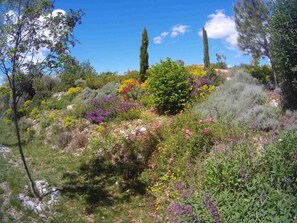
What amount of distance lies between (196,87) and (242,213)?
6.79 metres

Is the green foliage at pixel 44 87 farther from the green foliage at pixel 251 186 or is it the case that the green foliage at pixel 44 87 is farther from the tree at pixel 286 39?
the green foliage at pixel 251 186

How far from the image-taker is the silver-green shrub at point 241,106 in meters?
6.84

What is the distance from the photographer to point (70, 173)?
22.5 ft

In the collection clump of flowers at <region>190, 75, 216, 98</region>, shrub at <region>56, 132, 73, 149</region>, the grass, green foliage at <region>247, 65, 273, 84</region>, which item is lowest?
the grass

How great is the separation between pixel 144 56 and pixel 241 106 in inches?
398

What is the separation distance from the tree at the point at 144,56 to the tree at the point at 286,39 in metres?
9.11

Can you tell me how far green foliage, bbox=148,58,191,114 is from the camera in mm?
9086

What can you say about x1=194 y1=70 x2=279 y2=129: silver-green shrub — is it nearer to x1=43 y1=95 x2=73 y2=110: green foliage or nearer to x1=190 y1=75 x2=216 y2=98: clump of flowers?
x1=190 y1=75 x2=216 y2=98: clump of flowers

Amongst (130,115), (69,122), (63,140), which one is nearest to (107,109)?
(130,115)

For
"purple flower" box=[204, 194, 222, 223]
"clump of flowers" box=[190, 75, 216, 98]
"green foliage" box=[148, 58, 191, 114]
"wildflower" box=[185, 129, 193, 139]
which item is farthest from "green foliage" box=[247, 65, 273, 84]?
"purple flower" box=[204, 194, 222, 223]

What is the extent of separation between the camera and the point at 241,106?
7.60 meters

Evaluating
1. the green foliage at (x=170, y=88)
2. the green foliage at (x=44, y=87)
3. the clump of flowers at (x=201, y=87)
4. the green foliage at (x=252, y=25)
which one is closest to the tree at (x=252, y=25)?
the green foliage at (x=252, y=25)

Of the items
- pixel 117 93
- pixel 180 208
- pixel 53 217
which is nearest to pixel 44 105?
pixel 117 93

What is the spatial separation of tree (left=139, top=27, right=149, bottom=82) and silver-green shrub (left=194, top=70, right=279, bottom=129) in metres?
7.70
